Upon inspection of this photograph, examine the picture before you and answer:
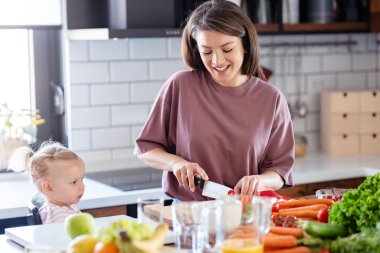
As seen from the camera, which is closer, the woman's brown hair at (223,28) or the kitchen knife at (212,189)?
the kitchen knife at (212,189)

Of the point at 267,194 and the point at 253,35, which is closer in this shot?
the point at 267,194

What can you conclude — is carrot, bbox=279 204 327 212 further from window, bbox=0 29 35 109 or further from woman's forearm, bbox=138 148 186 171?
window, bbox=0 29 35 109

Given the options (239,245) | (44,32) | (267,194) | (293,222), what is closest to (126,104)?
(44,32)

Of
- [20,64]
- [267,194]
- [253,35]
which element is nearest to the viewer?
[267,194]

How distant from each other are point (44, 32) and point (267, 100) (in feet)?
5.00

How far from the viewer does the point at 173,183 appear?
305 cm

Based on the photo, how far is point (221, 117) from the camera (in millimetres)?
3033

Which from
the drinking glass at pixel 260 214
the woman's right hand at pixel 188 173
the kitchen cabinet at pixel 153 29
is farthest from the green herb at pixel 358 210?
the kitchen cabinet at pixel 153 29

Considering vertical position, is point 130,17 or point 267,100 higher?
point 130,17

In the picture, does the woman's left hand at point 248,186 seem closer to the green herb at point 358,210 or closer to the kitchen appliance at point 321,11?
the green herb at point 358,210

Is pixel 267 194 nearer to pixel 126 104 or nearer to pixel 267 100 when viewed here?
pixel 267 100

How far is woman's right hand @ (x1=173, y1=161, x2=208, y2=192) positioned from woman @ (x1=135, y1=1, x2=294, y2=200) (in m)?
0.11

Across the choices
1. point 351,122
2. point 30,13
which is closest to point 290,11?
point 351,122

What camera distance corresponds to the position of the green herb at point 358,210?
223cm
